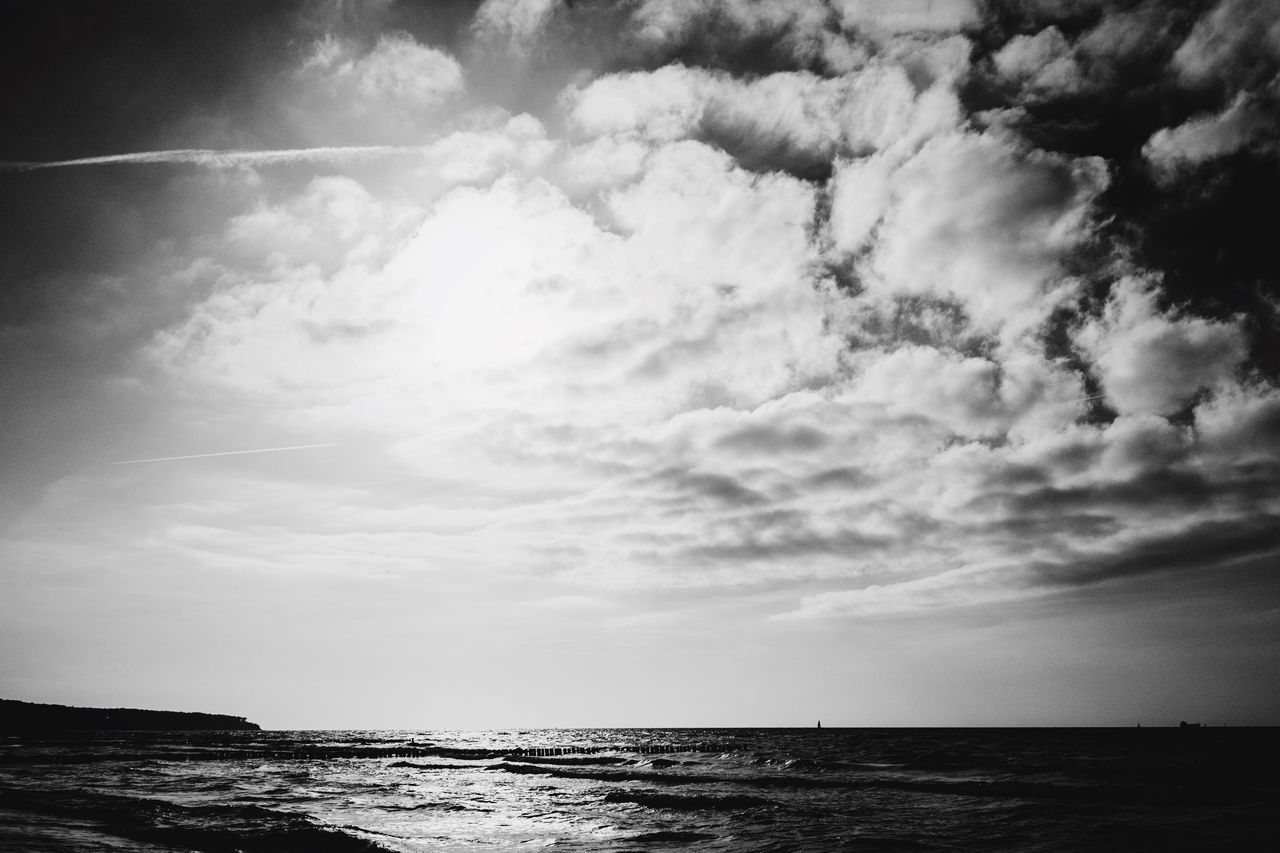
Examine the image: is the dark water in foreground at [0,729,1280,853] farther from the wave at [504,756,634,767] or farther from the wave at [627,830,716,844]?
the wave at [504,756,634,767]

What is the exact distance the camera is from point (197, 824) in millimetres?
21641

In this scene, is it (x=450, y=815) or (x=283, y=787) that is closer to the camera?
(x=450, y=815)

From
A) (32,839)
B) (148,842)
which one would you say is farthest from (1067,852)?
(32,839)

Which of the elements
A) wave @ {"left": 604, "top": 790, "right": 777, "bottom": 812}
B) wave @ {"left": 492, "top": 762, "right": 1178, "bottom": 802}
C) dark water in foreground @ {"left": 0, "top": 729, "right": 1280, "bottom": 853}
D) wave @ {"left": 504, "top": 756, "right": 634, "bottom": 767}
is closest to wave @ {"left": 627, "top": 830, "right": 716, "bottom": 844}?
dark water in foreground @ {"left": 0, "top": 729, "right": 1280, "bottom": 853}

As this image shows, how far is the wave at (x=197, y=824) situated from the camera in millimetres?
18531

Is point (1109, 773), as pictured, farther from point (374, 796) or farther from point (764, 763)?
point (374, 796)

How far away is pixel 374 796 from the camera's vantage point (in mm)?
31922

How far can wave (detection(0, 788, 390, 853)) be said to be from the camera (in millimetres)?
18531

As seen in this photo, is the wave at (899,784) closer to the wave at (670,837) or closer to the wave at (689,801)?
the wave at (689,801)

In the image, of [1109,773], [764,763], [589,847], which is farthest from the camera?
[764,763]

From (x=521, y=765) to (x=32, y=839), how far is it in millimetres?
45824

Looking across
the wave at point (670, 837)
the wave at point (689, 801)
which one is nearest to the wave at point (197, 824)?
the wave at point (670, 837)

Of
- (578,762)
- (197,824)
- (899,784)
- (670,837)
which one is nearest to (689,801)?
(670,837)

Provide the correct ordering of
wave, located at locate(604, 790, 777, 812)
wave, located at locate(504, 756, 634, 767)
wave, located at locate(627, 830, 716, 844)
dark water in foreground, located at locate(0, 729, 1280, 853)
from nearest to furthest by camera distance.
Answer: dark water in foreground, located at locate(0, 729, 1280, 853)
wave, located at locate(627, 830, 716, 844)
wave, located at locate(604, 790, 777, 812)
wave, located at locate(504, 756, 634, 767)
